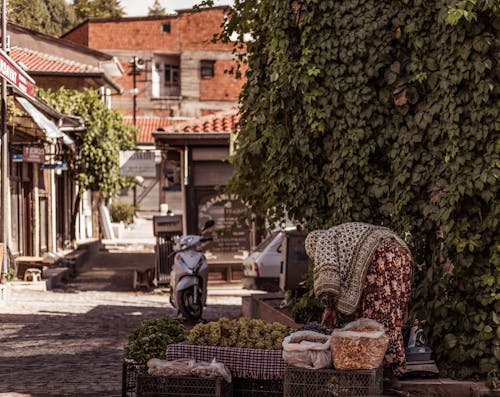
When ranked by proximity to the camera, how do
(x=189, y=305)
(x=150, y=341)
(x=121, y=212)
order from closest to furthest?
(x=150, y=341) → (x=189, y=305) → (x=121, y=212)

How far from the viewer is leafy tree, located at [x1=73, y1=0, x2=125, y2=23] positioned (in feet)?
276

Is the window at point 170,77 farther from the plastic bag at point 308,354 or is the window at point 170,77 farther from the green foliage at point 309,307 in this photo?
the plastic bag at point 308,354

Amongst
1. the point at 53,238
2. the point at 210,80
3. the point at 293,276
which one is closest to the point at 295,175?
the point at 293,276

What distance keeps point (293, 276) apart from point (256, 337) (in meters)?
6.24

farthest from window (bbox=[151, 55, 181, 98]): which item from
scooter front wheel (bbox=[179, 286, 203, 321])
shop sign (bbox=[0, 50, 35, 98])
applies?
scooter front wheel (bbox=[179, 286, 203, 321])

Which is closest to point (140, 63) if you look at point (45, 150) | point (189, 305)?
point (45, 150)

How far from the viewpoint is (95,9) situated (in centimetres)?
8494

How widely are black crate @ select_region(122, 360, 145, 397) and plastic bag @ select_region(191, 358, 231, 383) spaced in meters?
0.59

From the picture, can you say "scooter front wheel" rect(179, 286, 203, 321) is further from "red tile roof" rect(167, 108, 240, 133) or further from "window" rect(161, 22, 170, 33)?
"window" rect(161, 22, 170, 33)

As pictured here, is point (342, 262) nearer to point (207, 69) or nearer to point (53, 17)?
point (207, 69)

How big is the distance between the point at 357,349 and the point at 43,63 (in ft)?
114

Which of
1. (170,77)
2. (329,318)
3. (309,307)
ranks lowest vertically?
(309,307)

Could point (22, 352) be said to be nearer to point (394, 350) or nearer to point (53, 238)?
point (394, 350)

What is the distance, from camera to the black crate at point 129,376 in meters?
8.57
